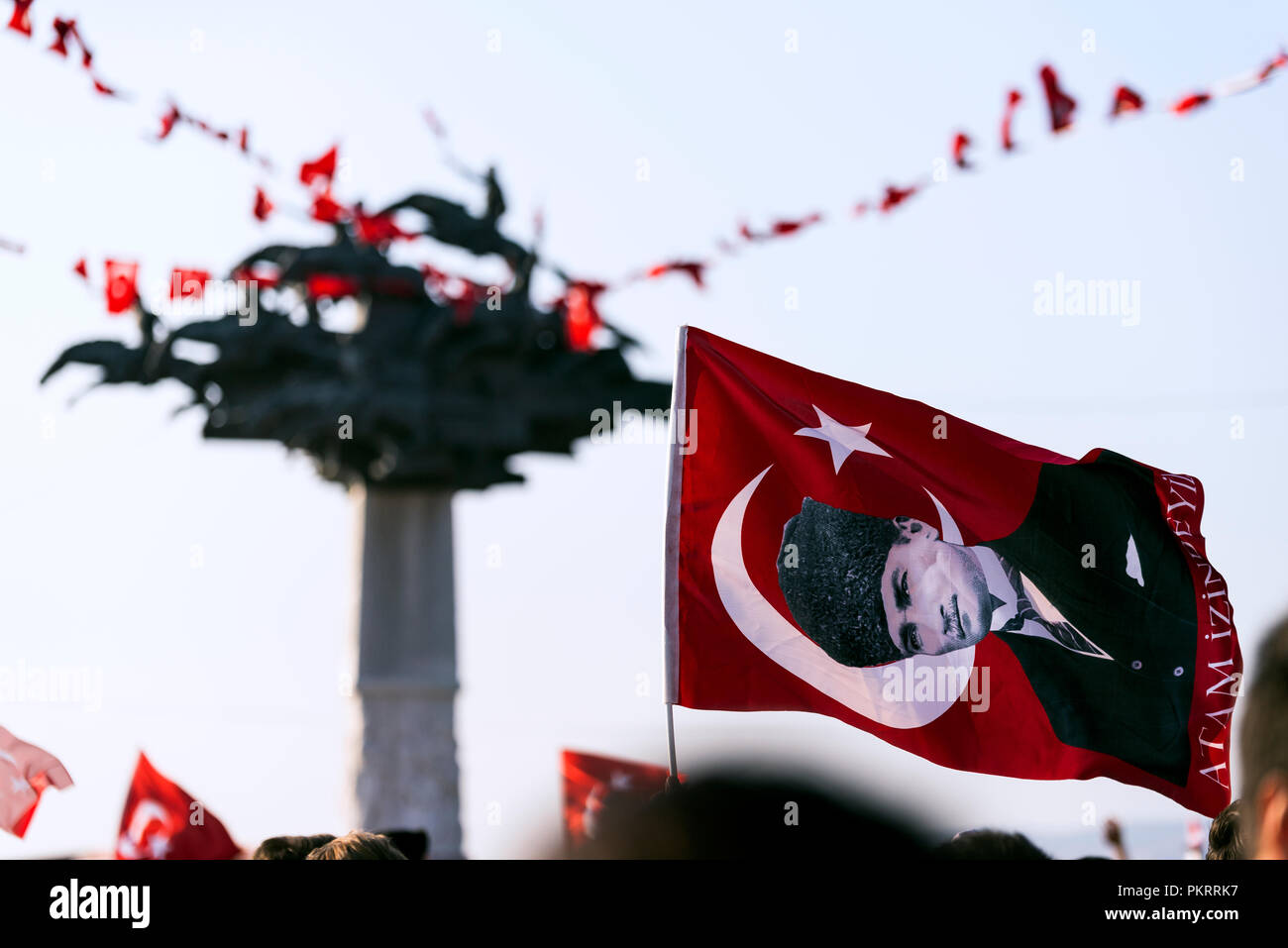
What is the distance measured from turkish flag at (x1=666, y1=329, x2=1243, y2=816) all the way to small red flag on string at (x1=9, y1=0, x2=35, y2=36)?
21.8 ft

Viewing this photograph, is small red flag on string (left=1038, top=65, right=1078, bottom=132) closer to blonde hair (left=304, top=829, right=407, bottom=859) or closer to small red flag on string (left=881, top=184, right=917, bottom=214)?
small red flag on string (left=881, top=184, right=917, bottom=214)

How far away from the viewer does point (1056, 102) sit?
10.1 m

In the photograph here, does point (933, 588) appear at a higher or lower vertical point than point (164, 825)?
higher

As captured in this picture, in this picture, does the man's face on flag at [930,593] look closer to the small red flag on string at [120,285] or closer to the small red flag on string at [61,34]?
the small red flag on string at [61,34]

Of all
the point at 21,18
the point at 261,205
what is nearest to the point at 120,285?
the point at 261,205

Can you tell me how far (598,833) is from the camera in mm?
→ 3535

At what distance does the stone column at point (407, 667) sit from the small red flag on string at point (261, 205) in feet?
19.0

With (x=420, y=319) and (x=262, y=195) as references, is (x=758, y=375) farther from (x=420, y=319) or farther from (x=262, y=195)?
(x=420, y=319)

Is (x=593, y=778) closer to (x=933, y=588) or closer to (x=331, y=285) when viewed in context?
(x=933, y=588)

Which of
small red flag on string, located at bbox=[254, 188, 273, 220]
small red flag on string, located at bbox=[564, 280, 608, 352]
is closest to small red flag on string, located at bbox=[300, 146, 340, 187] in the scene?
small red flag on string, located at bbox=[254, 188, 273, 220]

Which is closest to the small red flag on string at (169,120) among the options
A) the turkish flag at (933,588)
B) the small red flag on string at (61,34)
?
the small red flag on string at (61,34)

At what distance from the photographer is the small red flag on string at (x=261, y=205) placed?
50.7 ft

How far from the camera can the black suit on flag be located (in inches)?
234

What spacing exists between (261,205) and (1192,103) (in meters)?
8.80
